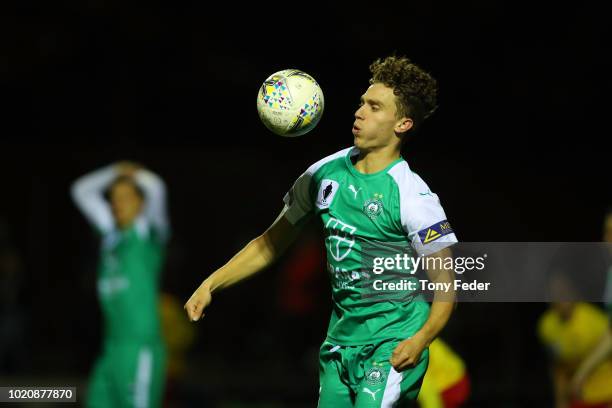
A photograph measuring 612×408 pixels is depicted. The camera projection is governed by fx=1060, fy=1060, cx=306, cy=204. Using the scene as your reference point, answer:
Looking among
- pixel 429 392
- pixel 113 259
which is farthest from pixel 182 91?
pixel 429 392

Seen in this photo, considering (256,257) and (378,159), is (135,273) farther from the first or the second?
(378,159)

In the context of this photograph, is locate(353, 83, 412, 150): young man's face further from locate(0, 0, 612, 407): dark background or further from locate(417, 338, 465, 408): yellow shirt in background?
locate(0, 0, 612, 407): dark background

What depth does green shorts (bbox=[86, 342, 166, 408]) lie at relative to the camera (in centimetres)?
742

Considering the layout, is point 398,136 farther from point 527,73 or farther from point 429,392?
point 527,73

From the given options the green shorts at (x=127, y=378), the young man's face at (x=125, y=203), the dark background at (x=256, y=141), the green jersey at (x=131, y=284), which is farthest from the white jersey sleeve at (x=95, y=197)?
the dark background at (x=256, y=141)

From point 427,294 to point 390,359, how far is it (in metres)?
0.45

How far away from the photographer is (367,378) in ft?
15.3

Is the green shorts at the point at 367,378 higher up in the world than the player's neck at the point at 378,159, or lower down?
lower down

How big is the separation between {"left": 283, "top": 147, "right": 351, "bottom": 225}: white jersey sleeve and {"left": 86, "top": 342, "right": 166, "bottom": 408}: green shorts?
281 cm

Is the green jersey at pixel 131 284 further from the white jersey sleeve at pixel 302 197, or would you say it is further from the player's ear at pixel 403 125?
the player's ear at pixel 403 125

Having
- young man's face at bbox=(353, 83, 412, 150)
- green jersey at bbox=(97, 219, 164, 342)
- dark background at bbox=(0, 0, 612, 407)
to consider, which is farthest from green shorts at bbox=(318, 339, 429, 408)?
dark background at bbox=(0, 0, 612, 407)

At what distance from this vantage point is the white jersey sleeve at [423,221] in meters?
4.62

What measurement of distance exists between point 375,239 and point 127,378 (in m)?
3.25

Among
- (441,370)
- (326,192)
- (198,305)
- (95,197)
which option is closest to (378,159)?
(326,192)
